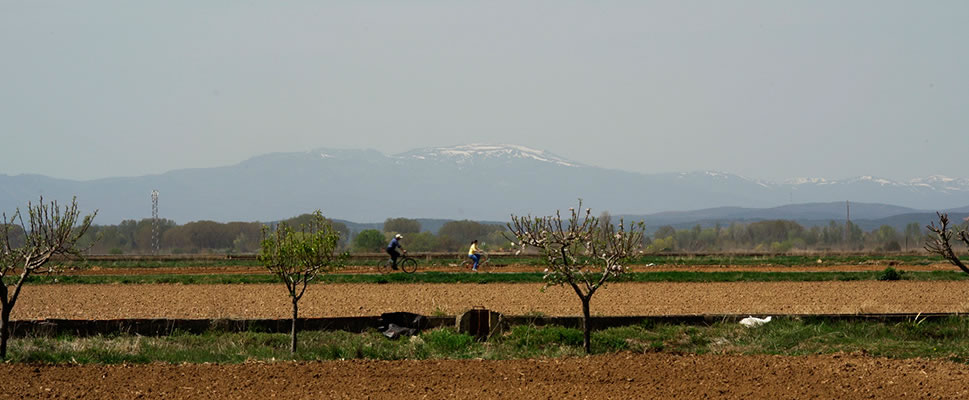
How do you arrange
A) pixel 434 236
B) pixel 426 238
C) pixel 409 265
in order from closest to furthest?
pixel 409 265
pixel 426 238
pixel 434 236

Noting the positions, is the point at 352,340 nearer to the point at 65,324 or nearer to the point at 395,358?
the point at 395,358

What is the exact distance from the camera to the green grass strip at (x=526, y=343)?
1647 centimetres

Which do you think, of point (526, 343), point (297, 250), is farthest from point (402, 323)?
point (297, 250)

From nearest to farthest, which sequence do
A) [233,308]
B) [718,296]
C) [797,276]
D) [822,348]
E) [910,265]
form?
1. [822,348]
2. [233,308]
3. [718,296]
4. [797,276]
5. [910,265]

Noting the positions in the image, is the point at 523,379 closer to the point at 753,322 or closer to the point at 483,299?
the point at 753,322

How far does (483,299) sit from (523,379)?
1342 cm

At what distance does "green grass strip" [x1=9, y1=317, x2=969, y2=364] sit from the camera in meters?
A: 16.5

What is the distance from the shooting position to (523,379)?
14.4 metres

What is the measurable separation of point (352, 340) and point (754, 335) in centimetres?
735

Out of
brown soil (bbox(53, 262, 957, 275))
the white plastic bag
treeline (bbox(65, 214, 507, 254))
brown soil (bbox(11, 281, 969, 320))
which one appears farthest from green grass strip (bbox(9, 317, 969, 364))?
treeline (bbox(65, 214, 507, 254))

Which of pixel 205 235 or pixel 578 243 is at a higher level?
pixel 205 235

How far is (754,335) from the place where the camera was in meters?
18.5

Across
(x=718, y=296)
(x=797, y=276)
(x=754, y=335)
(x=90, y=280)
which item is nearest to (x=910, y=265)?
(x=797, y=276)

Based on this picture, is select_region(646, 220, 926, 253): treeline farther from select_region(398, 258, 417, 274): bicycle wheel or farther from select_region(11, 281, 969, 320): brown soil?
select_region(11, 281, 969, 320): brown soil
